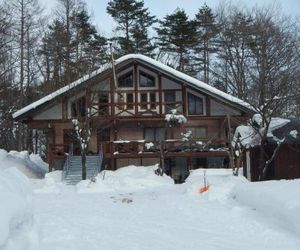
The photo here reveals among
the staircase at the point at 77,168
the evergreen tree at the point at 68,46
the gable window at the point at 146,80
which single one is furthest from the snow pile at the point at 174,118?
the evergreen tree at the point at 68,46

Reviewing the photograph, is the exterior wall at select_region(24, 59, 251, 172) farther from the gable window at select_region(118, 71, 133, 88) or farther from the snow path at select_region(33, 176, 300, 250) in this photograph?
the snow path at select_region(33, 176, 300, 250)

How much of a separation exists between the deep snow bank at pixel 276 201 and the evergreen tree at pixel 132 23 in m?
30.7

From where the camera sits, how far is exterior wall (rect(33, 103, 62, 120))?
31737mm

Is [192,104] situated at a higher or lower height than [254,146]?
higher

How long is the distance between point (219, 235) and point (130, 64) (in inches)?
886

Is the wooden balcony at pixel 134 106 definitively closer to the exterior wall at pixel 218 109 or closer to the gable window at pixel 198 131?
the gable window at pixel 198 131

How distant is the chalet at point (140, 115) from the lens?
29594 millimetres

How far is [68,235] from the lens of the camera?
996 cm

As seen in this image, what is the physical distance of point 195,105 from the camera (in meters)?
32.5

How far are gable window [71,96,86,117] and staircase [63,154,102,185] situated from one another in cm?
307

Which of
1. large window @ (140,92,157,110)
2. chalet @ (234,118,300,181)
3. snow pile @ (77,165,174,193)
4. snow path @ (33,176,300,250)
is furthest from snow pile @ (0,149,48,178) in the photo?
snow path @ (33,176,300,250)

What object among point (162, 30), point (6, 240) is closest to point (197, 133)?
point (162, 30)

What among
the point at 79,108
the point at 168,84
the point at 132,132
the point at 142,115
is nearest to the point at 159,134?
the point at 132,132

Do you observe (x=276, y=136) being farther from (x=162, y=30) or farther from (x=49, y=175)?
(x=162, y=30)
